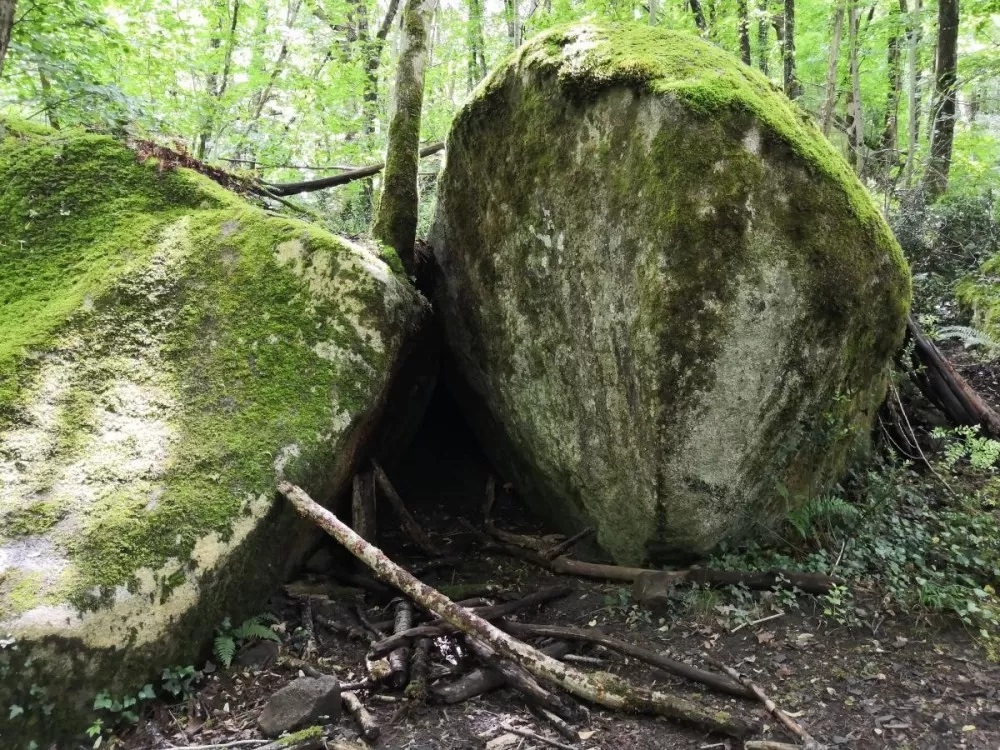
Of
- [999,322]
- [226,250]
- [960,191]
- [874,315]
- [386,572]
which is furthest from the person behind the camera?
[960,191]

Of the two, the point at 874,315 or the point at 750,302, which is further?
the point at 874,315

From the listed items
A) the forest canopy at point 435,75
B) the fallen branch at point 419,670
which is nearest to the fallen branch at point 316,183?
the forest canopy at point 435,75

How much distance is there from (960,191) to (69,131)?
1341 cm

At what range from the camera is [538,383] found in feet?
18.2

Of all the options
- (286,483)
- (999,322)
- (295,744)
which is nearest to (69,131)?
(286,483)

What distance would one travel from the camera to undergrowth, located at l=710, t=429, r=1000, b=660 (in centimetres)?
417

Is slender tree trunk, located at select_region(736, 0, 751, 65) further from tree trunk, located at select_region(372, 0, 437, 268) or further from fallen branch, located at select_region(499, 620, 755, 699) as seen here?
fallen branch, located at select_region(499, 620, 755, 699)

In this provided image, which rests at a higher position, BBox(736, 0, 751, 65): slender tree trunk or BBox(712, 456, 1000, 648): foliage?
BBox(736, 0, 751, 65): slender tree trunk

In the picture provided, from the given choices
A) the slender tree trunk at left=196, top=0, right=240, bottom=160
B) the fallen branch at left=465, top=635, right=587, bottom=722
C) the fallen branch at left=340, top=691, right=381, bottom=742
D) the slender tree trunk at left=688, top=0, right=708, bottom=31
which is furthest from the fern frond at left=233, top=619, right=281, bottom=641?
the slender tree trunk at left=688, top=0, right=708, bottom=31

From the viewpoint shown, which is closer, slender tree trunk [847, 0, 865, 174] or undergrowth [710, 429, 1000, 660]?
undergrowth [710, 429, 1000, 660]

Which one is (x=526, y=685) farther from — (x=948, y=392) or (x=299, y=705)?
(x=948, y=392)

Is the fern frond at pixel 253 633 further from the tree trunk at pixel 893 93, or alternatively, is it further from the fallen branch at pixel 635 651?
the tree trunk at pixel 893 93

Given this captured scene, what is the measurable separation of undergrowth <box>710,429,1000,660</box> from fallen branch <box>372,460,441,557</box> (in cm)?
253

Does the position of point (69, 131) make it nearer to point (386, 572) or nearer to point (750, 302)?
point (386, 572)
